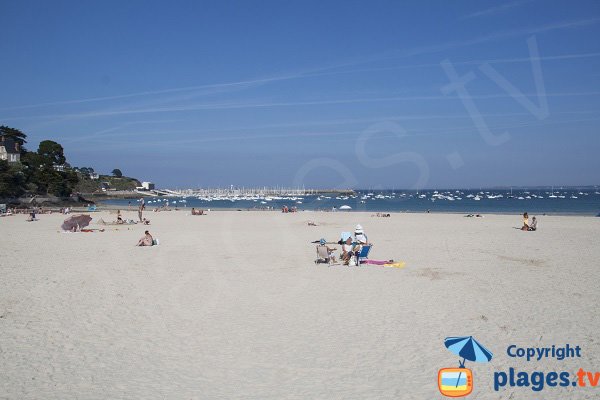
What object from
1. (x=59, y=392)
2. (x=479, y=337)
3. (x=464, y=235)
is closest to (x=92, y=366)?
(x=59, y=392)

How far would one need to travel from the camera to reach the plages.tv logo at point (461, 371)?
5.27 metres

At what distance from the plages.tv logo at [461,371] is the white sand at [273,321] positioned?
10 cm

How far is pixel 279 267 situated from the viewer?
13086 mm

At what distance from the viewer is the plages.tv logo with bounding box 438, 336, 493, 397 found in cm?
527

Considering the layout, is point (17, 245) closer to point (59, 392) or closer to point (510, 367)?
point (59, 392)

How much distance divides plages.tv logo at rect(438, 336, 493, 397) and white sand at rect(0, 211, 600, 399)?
105mm

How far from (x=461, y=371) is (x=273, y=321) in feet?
10.6

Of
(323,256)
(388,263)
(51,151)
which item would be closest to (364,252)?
(388,263)

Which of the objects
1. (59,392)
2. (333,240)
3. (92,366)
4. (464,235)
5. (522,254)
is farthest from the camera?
(464,235)

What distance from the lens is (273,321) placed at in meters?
7.84

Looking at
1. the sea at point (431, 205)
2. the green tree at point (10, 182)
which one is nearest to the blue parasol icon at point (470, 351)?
the sea at point (431, 205)

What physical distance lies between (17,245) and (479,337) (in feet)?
54.4

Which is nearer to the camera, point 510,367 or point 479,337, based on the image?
point 510,367

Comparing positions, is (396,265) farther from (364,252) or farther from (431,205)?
(431,205)
